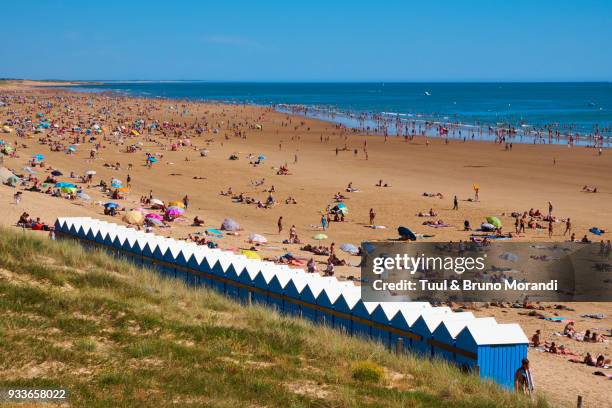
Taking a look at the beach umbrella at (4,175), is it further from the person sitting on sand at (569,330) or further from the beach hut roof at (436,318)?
the beach hut roof at (436,318)

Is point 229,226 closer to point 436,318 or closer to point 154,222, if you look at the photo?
point 154,222

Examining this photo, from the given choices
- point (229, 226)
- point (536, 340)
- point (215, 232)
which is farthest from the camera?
point (229, 226)

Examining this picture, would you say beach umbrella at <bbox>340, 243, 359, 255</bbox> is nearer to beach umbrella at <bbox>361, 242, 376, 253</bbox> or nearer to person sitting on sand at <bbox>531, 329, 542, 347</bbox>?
beach umbrella at <bbox>361, 242, 376, 253</bbox>

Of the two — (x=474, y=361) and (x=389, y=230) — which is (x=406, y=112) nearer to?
(x=389, y=230)

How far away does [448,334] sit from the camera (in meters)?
13.4

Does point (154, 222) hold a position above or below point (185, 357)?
below

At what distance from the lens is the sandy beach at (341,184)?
27250 mm

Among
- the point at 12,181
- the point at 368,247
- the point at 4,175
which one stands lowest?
the point at 368,247

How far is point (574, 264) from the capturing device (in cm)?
2730

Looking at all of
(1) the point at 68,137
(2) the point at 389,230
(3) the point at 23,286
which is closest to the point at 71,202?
(2) the point at 389,230

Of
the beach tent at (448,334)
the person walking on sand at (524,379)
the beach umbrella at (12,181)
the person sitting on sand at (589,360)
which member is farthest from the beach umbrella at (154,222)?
the person walking on sand at (524,379)

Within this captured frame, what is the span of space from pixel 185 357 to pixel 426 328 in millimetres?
4724

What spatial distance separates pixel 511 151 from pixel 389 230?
35.2m

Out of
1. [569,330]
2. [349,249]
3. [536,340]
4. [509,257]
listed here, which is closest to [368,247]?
[349,249]
